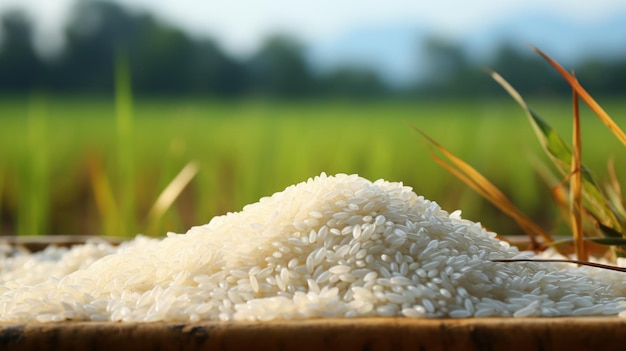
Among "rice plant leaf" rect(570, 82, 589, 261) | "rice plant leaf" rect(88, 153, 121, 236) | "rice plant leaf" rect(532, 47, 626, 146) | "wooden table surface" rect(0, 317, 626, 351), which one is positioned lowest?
"rice plant leaf" rect(88, 153, 121, 236)

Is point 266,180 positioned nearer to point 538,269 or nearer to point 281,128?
point 281,128

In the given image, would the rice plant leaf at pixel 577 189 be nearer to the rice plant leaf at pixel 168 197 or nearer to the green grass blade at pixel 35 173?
the rice plant leaf at pixel 168 197

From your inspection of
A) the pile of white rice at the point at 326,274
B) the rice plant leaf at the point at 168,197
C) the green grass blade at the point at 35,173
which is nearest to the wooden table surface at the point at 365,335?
the pile of white rice at the point at 326,274

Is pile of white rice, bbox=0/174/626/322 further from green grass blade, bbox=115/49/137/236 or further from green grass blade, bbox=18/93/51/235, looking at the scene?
green grass blade, bbox=18/93/51/235

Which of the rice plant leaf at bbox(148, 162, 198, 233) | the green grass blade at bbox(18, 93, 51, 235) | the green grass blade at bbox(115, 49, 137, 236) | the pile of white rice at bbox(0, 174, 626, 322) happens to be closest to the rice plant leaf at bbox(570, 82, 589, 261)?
the pile of white rice at bbox(0, 174, 626, 322)

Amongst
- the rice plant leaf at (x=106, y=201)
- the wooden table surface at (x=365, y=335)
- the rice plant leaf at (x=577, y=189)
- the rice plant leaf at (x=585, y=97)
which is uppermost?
the rice plant leaf at (x=585, y=97)

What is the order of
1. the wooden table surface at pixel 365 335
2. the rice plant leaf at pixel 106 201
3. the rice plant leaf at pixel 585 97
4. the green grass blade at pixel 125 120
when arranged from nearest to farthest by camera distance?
the wooden table surface at pixel 365 335 → the rice plant leaf at pixel 585 97 → the green grass blade at pixel 125 120 → the rice plant leaf at pixel 106 201
